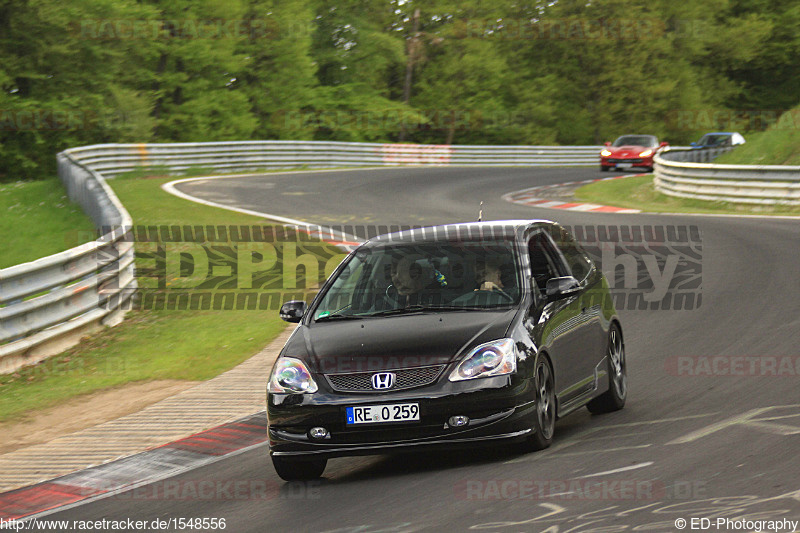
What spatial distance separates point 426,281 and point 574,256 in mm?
1627

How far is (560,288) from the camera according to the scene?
7738 millimetres

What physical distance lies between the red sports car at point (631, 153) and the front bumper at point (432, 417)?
3469cm

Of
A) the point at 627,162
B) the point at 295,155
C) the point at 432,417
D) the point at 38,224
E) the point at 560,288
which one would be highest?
the point at 560,288

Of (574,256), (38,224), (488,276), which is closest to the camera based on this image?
(488,276)

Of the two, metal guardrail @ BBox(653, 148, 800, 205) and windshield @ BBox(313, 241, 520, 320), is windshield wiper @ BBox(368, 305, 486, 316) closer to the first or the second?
windshield @ BBox(313, 241, 520, 320)

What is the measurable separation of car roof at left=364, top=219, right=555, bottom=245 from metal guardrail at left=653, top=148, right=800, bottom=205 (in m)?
17.7

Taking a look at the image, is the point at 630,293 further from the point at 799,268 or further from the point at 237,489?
the point at 237,489

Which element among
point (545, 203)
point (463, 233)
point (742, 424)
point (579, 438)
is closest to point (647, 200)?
→ point (545, 203)

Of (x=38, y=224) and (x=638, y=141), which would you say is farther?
(x=638, y=141)

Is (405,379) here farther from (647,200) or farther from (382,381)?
(647,200)

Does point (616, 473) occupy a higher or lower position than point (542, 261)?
lower

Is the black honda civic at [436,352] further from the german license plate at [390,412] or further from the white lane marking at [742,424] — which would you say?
the white lane marking at [742,424]

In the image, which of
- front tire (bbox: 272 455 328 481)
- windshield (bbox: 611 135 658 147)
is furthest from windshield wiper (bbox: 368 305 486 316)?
windshield (bbox: 611 135 658 147)

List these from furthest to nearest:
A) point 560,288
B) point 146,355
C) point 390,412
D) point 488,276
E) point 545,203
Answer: point 545,203 < point 146,355 < point 488,276 < point 560,288 < point 390,412
